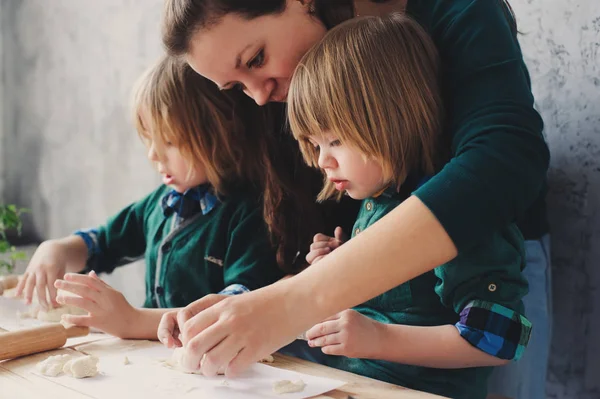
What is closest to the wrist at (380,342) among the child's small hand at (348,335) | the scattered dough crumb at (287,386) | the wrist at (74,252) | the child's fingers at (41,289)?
the child's small hand at (348,335)

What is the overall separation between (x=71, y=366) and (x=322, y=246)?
0.45 m

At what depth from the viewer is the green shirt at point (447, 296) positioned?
99cm

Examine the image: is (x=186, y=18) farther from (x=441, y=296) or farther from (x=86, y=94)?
(x=86, y=94)

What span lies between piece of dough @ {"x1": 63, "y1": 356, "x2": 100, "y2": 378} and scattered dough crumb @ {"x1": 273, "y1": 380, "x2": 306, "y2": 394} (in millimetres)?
252

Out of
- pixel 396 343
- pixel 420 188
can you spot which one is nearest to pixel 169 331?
pixel 396 343

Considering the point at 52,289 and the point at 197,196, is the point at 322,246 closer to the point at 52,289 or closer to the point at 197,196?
the point at 197,196

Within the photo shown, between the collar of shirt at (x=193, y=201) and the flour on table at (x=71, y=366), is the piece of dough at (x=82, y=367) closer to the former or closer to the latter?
the flour on table at (x=71, y=366)

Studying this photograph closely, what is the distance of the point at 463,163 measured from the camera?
0.92 metres

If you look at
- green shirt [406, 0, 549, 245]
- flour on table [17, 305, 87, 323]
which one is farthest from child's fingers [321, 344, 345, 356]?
flour on table [17, 305, 87, 323]

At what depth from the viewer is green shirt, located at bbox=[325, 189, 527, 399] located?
39.1 inches

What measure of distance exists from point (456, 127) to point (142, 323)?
59cm

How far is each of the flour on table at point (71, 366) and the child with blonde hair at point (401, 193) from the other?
11.8 inches

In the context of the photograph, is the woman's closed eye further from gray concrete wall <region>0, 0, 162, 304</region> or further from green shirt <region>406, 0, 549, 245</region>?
gray concrete wall <region>0, 0, 162, 304</region>

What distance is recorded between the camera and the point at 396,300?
1.10m
